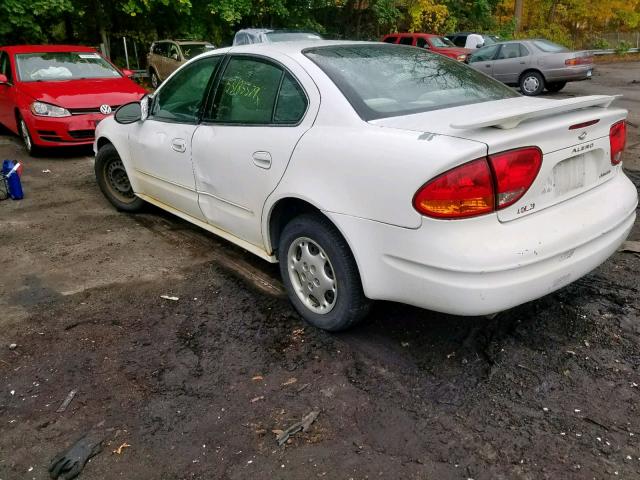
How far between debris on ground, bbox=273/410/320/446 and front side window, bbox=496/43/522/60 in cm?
1481

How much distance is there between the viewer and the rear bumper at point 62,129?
7.62 m

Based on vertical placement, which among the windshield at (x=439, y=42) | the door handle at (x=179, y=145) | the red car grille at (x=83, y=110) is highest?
the windshield at (x=439, y=42)

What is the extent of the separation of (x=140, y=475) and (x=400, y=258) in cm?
146

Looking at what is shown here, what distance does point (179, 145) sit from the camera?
4129 millimetres

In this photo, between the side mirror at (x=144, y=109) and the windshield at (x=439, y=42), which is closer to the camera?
the side mirror at (x=144, y=109)

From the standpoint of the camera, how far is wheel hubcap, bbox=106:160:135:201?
17.9 ft

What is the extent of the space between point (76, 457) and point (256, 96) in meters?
2.26

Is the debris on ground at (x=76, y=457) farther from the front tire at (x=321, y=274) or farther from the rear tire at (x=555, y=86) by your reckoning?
the rear tire at (x=555, y=86)

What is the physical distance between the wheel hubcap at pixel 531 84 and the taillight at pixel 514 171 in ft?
44.7

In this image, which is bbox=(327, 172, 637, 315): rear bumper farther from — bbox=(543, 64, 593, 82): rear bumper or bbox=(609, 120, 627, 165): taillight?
bbox=(543, 64, 593, 82): rear bumper

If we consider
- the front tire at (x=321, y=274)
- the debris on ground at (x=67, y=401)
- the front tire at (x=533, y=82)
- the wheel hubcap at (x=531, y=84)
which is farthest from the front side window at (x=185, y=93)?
the wheel hubcap at (x=531, y=84)

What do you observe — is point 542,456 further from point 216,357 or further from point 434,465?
point 216,357

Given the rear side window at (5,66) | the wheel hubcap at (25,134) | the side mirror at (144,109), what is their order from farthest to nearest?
the rear side window at (5,66), the wheel hubcap at (25,134), the side mirror at (144,109)

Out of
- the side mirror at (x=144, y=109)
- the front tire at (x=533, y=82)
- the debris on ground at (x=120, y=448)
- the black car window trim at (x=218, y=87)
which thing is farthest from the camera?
the front tire at (x=533, y=82)
